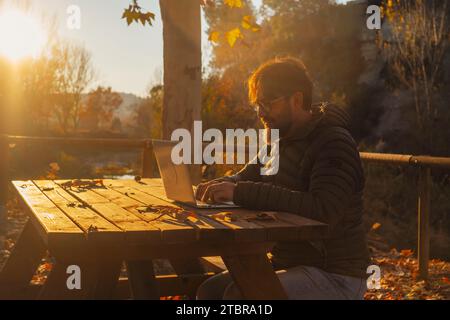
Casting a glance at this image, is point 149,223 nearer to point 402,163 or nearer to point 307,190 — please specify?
point 307,190

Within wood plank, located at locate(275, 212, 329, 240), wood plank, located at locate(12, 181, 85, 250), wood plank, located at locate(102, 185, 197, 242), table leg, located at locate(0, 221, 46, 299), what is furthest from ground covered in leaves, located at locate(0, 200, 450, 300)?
wood plank, located at locate(102, 185, 197, 242)

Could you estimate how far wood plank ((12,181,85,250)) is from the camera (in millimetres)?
2076

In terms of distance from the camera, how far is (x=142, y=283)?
2838mm

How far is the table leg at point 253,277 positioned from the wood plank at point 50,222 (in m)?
0.63

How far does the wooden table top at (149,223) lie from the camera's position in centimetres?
212

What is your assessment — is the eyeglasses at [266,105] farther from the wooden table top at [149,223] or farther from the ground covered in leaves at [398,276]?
the ground covered in leaves at [398,276]

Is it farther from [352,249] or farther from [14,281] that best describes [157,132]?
[352,249]

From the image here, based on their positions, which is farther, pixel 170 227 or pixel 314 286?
pixel 314 286

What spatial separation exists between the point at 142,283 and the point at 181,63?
332 centimetres

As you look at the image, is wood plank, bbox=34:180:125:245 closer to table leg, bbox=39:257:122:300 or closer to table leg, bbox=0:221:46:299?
table leg, bbox=39:257:122:300

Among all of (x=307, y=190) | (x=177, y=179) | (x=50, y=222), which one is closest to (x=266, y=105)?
(x=307, y=190)

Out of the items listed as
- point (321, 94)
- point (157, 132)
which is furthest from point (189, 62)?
point (321, 94)

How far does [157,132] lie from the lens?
13555 mm

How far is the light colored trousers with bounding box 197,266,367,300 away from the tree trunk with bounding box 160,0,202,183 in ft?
11.3
